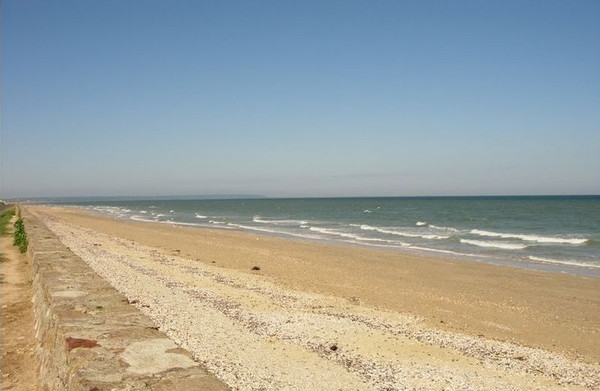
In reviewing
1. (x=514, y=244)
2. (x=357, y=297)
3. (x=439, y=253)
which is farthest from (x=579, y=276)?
(x=514, y=244)

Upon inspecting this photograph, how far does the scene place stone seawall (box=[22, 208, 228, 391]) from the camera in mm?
3588

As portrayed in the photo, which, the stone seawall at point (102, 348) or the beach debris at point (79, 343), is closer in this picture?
the stone seawall at point (102, 348)

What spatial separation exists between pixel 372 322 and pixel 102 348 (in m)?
4.91

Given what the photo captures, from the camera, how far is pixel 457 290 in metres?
12.8

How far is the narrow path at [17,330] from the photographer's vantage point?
543 centimetres

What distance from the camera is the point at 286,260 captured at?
1830 cm

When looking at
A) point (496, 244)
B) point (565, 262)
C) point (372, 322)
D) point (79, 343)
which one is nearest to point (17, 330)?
point (79, 343)

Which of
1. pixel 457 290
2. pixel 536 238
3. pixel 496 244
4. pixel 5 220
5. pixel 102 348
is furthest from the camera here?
pixel 5 220

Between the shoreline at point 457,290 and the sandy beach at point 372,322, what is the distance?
0.04 m

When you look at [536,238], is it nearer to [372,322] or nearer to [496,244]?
[496,244]

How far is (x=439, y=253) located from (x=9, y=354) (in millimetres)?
18785

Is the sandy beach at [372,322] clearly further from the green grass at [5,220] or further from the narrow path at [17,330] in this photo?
the green grass at [5,220]

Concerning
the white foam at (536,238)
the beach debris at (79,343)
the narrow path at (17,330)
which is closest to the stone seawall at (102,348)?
the beach debris at (79,343)

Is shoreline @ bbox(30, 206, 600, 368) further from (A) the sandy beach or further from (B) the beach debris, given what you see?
(B) the beach debris
